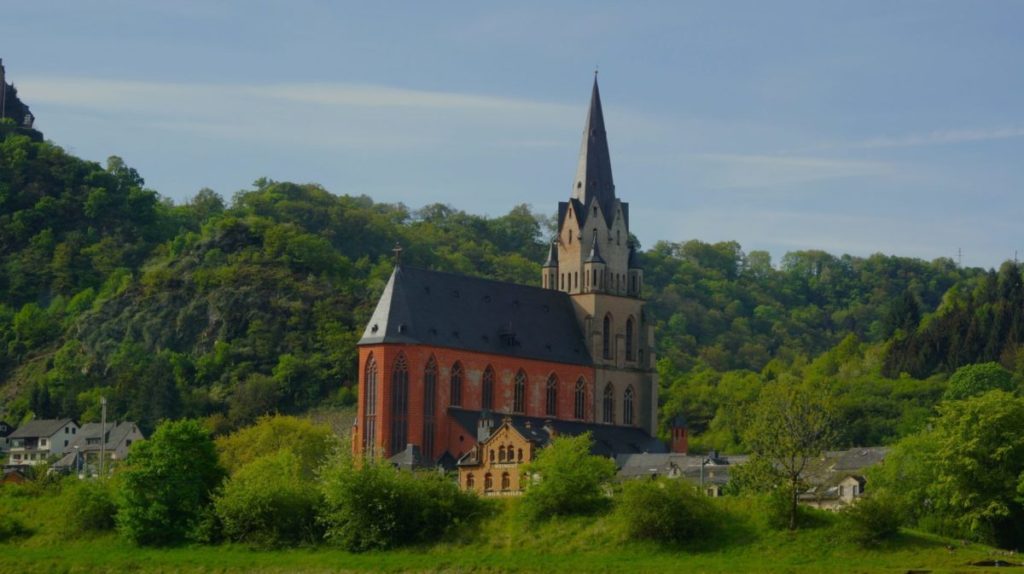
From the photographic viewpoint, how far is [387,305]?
361ft

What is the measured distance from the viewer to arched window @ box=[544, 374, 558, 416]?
11838 centimetres

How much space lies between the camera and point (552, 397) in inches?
4678

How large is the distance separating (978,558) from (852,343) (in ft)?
397

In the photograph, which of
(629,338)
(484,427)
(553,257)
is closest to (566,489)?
(484,427)

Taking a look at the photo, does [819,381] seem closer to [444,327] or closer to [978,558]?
[444,327]

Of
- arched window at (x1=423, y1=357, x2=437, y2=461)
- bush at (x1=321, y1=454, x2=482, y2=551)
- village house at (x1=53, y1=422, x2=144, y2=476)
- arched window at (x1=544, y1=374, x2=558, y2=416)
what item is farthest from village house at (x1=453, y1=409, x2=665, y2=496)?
village house at (x1=53, y1=422, x2=144, y2=476)

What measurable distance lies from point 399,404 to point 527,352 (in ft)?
39.5

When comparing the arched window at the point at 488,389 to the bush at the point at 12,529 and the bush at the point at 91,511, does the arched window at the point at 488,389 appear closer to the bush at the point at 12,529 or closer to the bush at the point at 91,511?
the bush at the point at 91,511

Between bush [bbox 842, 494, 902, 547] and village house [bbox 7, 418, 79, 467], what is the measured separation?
87163 mm

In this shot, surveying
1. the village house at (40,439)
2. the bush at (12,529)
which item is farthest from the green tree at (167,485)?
the village house at (40,439)

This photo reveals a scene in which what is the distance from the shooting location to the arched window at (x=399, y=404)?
108125mm

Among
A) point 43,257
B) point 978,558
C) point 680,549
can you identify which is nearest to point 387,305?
point 680,549

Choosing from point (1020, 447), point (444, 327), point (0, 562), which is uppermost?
point (444, 327)

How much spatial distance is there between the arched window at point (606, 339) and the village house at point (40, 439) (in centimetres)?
4710
